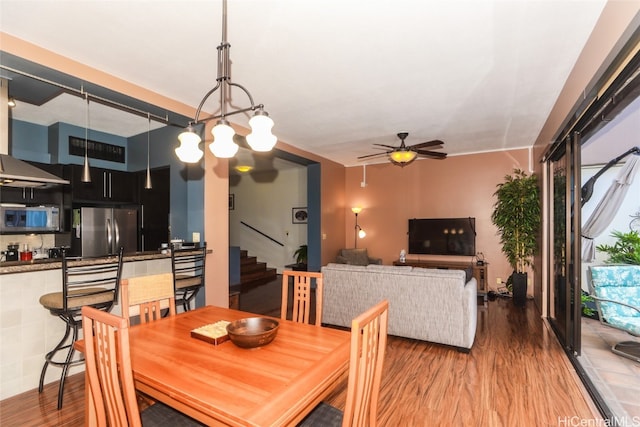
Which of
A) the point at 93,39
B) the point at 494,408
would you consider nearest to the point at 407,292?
the point at 494,408

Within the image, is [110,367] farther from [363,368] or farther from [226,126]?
[226,126]

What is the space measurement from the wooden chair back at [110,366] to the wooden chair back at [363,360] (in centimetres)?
85

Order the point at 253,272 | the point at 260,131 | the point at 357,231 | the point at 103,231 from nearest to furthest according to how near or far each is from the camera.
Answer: the point at 260,131 < the point at 103,231 < the point at 357,231 < the point at 253,272

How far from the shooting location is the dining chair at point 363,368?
1.18 m

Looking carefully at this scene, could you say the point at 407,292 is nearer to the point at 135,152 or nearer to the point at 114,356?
the point at 114,356

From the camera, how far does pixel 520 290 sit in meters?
5.30

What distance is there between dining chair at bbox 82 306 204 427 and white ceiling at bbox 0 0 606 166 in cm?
195

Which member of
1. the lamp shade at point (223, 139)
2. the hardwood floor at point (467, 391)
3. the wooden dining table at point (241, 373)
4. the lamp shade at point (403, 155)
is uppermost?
the lamp shade at point (403, 155)

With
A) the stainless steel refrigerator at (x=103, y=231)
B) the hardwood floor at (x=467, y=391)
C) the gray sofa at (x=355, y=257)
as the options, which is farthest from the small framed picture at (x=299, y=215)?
the hardwood floor at (x=467, y=391)

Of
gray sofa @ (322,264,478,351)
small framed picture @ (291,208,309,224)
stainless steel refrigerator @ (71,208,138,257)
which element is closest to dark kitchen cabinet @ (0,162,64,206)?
stainless steel refrigerator @ (71,208,138,257)

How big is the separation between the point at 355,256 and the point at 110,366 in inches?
234

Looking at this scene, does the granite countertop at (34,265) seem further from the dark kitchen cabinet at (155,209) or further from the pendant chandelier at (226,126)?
the dark kitchen cabinet at (155,209)

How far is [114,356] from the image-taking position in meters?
1.23

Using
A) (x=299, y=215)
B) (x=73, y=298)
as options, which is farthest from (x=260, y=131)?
(x=299, y=215)
